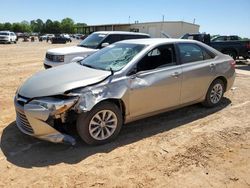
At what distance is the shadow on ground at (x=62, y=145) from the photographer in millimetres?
4188

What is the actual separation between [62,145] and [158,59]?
229cm

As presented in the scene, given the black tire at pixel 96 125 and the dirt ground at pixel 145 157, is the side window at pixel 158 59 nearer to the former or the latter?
the black tire at pixel 96 125

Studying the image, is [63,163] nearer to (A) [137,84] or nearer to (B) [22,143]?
(B) [22,143]

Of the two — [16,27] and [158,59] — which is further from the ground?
[16,27]

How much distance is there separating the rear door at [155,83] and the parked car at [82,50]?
156 inches

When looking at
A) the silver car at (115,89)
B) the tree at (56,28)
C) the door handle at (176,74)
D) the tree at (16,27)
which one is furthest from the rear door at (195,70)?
the tree at (16,27)

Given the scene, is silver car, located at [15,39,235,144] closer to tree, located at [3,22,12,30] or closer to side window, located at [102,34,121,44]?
side window, located at [102,34,121,44]

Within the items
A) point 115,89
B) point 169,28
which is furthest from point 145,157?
point 169,28

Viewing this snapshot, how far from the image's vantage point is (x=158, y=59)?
17.7 ft

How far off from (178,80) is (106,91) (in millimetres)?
1637

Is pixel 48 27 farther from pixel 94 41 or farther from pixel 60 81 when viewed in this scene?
pixel 60 81

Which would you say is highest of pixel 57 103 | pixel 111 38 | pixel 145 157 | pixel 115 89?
pixel 111 38

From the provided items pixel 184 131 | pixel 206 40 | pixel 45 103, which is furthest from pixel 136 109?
pixel 206 40

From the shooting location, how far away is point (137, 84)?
4871mm
